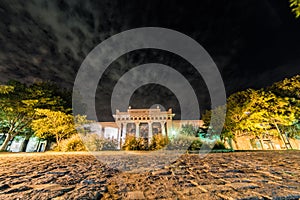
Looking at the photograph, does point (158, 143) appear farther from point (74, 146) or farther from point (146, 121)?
point (146, 121)

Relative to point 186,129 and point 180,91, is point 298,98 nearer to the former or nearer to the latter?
point 186,129

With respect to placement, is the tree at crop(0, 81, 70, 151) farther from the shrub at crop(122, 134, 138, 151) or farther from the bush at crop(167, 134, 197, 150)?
the bush at crop(167, 134, 197, 150)

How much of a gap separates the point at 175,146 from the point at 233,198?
769 cm

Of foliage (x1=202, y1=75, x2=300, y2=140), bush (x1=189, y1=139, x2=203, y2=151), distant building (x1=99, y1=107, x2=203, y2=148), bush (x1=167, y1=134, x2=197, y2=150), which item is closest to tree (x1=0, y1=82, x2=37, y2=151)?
distant building (x1=99, y1=107, x2=203, y2=148)

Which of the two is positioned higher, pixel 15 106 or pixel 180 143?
pixel 15 106

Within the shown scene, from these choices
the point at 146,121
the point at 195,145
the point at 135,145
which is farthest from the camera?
the point at 146,121

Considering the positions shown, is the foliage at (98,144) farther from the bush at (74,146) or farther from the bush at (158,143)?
the bush at (158,143)

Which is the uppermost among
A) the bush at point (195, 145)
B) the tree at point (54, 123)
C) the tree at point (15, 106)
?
the tree at point (15, 106)

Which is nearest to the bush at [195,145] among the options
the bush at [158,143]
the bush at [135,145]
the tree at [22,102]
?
the bush at [158,143]

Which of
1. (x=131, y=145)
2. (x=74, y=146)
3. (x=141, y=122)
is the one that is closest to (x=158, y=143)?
(x=131, y=145)

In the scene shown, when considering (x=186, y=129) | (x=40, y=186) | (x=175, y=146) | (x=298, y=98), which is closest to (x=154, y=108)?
(x=186, y=129)

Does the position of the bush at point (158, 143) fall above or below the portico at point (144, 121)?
below

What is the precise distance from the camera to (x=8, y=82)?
1162 centimetres

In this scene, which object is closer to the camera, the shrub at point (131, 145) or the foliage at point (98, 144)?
the foliage at point (98, 144)
